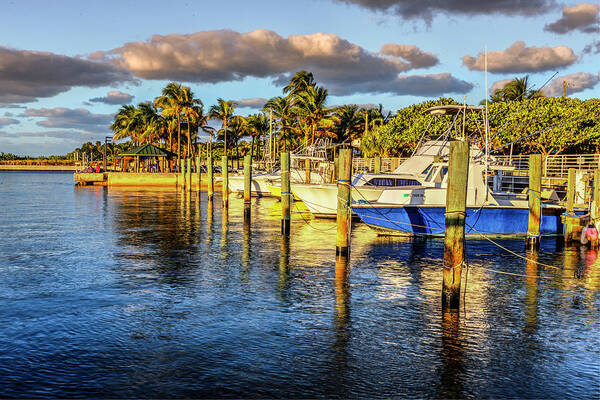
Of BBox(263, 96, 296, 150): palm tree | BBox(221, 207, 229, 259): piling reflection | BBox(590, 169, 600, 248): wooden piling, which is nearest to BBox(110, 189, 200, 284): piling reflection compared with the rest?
BBox(221, 207, 229, 259): piling reflection

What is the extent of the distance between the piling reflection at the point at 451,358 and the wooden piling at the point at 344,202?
552 cm

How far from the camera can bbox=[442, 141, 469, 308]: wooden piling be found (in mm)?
10672

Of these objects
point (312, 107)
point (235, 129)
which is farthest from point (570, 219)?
point (235, 129)

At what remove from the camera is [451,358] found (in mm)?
8547

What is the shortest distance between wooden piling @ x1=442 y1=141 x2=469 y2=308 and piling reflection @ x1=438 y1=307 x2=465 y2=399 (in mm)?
506

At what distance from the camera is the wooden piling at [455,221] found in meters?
10.7

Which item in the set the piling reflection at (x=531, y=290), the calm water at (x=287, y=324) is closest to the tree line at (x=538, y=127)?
the piling reflection at (x=531, y=290)

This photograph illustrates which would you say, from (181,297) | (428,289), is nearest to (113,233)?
(181,297)

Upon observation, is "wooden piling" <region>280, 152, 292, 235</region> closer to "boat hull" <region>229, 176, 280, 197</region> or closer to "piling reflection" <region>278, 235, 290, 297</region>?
"piling reflection" <region>278, 235, 290, 297</region>

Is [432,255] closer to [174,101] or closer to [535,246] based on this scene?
[535,246]

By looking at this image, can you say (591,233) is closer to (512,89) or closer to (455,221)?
(455,221)

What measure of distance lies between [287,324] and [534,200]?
12475 mm

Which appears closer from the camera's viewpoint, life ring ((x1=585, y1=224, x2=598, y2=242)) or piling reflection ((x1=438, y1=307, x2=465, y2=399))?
piling reflection ((x1=438, y1=307, x2=465, y2=399))

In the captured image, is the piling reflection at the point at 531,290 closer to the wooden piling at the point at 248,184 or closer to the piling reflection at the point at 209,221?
the piling reflection at the point at 209,221
